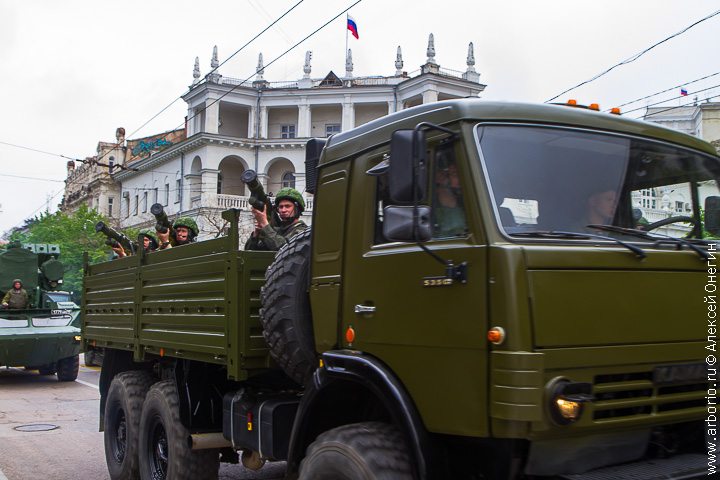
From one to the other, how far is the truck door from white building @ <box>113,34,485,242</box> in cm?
3828

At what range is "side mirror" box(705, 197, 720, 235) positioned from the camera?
3967 millimetres

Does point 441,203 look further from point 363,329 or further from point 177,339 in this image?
point 177,339

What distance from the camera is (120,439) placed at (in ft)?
22.7

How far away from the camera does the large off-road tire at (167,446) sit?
5.51m

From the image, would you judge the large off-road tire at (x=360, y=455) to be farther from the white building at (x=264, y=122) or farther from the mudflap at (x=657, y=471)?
the white building at (x=264, y=122)

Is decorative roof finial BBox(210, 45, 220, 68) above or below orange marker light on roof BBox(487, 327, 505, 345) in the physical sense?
above

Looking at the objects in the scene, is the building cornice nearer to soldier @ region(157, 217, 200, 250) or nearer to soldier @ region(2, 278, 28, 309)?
soldier @ region(2, 278, 28, 309)

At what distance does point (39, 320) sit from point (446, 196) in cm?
1451

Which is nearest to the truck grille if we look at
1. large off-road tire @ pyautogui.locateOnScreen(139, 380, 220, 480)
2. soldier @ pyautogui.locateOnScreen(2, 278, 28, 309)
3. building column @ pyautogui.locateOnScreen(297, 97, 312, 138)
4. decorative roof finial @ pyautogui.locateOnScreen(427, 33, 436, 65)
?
large off-road tire @ pyautogui.locateOnScreen(139, 380, 220, 480)

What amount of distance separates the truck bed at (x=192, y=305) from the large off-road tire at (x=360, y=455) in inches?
48.5

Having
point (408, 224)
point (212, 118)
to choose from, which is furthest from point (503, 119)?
point (212, 118)

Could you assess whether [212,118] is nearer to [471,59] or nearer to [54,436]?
[471,59]

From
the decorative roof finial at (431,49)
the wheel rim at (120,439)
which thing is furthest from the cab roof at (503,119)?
the decorative roof finial at (431,49)

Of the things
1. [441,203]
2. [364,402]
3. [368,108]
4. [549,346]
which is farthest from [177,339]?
[368,108]
